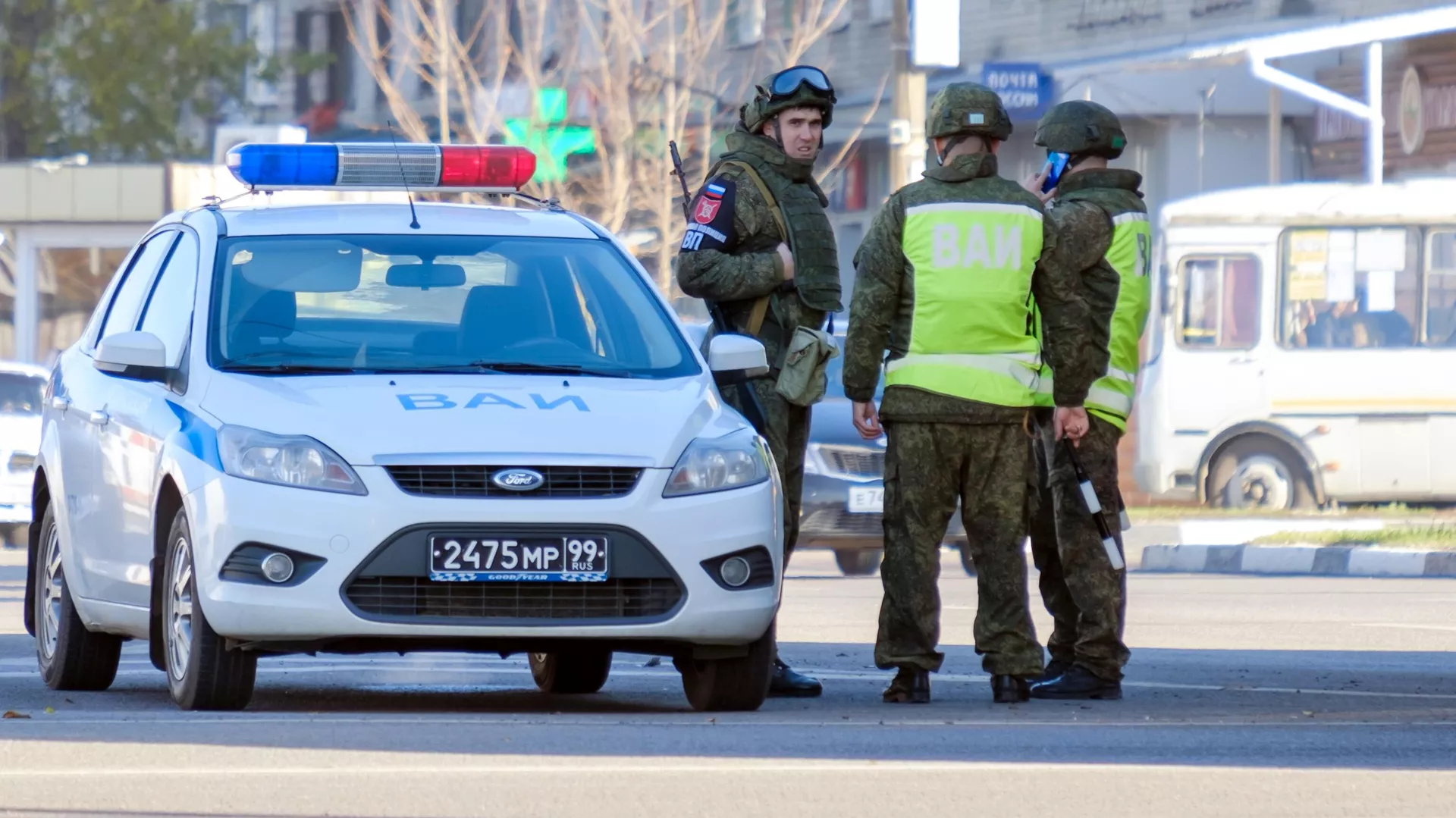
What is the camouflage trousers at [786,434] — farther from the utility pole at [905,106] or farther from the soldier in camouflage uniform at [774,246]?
the utility pole at [905,106]

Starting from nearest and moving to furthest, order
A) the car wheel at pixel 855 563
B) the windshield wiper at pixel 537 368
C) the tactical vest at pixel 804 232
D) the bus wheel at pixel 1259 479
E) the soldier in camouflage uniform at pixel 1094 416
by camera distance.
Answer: the windshield wiper at pixel 537 368
the soldier in camouflage uniform at pixel 1094 416
the tactical vest at pixel 804 232
the car wheel at pixel 855 563
the bus wheel at pixel 1259 479

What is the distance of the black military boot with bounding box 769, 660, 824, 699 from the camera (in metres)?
9.60

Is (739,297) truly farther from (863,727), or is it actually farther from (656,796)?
(656,796)

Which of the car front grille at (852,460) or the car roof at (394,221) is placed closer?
the car roof at (394,221)

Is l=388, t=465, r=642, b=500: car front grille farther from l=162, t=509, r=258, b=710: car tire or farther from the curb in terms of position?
the curb

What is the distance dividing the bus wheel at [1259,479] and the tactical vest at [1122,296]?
49.0 ft

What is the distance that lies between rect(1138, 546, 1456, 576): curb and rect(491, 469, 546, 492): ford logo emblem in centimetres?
1147

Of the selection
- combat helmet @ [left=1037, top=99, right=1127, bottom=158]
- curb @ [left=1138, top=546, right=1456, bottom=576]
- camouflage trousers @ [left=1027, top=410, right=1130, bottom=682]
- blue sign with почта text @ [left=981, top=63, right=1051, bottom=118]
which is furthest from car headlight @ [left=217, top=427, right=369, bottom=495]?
blue sign with почта text @ [left=981, top=63, right=1051, bottom=118]

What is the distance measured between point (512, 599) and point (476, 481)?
341mm

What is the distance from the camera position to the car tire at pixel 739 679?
28.6 ft

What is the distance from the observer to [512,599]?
8.26 meters

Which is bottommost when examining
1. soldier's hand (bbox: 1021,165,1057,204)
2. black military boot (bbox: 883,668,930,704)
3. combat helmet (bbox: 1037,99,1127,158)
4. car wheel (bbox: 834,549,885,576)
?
car wheel (bbox: 834,549,885,576)

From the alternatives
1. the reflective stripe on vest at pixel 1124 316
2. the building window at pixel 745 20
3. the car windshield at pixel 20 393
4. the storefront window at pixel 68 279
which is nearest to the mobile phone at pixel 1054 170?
the reflective stripe on vest at pixel 1124 316

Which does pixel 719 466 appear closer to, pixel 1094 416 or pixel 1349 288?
pixel 1094 416
